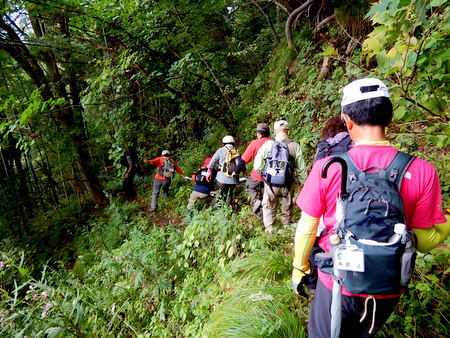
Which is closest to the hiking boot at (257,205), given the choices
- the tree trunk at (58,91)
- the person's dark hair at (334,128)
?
the person's dark hair at (334,128)

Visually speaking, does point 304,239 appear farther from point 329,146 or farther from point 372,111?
point 329,146

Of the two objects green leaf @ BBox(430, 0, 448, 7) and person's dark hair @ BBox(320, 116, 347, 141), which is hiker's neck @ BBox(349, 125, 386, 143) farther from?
person's dark hair @ BBox(320, 116, 347, 141)

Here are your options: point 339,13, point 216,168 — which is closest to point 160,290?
point 216,168

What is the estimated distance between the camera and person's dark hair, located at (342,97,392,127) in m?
1.37

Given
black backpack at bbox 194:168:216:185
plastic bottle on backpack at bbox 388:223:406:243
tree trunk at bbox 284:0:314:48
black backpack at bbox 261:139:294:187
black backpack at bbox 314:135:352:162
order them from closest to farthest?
plastic bottle on backpack at bbox 388:223:406:243 < black backpack at bbox 314:135:352:162 < black backpack at bbox 261:139:294:187 < black backpack at bbox 194:168:216:185 < tree trunk at bbox 284:0:314:48

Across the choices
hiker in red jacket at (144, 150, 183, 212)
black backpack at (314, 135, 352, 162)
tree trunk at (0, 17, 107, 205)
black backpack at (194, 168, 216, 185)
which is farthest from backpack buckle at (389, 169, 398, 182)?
tree trunk at (0, 17, 107, 205)

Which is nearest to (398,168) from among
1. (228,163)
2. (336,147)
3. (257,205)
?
(336,147)

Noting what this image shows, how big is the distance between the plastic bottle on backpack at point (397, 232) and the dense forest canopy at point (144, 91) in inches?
76.2

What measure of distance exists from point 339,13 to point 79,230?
11273 millimetres

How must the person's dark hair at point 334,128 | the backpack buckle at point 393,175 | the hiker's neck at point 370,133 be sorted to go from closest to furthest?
the backpack buckle at point 393,175 < the hiker's neck at point 370,133 < the person's dark hair at point 334,128

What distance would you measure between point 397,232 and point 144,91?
9458 mm

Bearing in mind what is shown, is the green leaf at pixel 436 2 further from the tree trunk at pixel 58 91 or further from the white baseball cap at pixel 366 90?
the tree trunk at pixel 58 91

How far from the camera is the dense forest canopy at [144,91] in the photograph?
5.49 meters

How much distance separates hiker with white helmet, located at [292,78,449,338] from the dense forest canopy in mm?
1490
